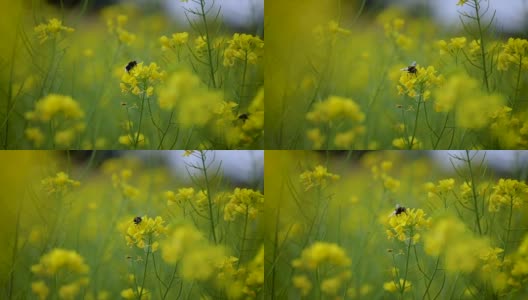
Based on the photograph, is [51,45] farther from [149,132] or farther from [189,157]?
[189,157]

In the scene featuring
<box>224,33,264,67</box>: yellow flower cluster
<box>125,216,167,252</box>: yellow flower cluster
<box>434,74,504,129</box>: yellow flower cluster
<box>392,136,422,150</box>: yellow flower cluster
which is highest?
<box>224,33,264,67</box>: yellow flower cluster

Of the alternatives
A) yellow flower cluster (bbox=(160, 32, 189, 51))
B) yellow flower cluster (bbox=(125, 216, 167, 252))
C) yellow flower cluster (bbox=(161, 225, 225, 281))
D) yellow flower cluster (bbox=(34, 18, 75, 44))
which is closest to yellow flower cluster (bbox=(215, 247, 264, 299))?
yellow flower cluster (bbox=(161, 225, 225, 281))

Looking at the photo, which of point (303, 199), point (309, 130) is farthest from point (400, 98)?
point (303, 199)

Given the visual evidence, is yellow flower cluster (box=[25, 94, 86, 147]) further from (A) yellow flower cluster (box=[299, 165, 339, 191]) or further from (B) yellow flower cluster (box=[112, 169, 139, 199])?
(A) yellow flower cluster (box=[299, 165, 339, 191])

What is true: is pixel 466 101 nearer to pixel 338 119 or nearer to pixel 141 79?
pixel 338 119

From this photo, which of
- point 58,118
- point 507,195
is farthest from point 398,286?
point 58,118

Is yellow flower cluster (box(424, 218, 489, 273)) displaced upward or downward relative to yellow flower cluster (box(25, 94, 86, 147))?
downward
